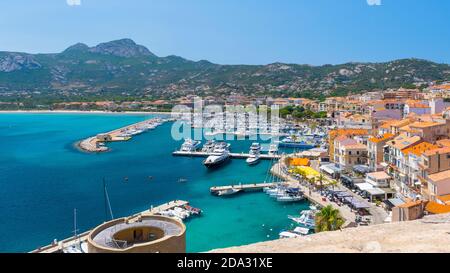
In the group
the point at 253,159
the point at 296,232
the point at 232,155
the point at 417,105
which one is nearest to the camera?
the point at 296,232

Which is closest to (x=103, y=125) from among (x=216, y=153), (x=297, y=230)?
(x=216, y=153)

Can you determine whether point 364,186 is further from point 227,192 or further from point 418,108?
point 418,108

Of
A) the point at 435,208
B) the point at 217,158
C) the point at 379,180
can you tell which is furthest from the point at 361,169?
the point at 217,158

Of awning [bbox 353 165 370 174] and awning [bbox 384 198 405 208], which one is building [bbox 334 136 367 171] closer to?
awning [bbox 353 165 370 174]

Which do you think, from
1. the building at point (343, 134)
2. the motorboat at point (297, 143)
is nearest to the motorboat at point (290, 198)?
the building at point (343, 134)

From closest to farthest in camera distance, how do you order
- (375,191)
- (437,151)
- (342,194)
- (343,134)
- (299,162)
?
(437,151), (375,191), (342,194), (299,162), (343,134)

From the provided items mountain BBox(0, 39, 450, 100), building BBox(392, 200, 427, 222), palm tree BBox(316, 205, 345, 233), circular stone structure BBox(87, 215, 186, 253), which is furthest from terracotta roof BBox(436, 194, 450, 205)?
mountain BBox(0, 39, 450, 100)
